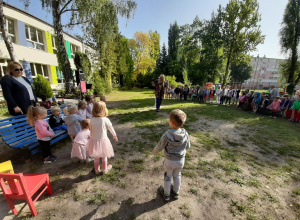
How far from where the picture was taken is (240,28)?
742 inches

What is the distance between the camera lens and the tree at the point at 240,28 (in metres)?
17.9

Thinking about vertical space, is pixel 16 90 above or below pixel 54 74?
below

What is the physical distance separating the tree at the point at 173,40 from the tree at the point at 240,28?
1470 centimetres

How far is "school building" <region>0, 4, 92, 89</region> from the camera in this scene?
1167cm

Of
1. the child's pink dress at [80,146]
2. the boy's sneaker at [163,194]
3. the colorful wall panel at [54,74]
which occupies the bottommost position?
the boy's sneaker at [163,194]

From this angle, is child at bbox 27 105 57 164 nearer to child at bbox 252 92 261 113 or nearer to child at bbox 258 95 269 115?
child at bbox 258 95 269 115

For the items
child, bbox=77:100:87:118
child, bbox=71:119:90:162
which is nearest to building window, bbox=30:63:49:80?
child, bbox=77:100:87:118

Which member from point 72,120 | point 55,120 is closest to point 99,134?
point 72,120

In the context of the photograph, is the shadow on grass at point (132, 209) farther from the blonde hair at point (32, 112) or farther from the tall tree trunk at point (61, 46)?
the tall tree trunk at point (61, 46)

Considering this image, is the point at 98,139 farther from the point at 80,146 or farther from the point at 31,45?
the point at 31,45

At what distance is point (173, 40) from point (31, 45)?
98.3ft

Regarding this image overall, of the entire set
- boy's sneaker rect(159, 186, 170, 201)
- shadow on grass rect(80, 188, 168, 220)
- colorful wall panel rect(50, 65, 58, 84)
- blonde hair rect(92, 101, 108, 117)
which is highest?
colorful wall panel rect(50, 65, 58, 84)

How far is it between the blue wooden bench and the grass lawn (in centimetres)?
46

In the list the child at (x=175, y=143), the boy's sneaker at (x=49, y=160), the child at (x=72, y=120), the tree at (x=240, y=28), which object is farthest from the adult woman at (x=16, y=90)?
the tree at (x=240, y=28)
